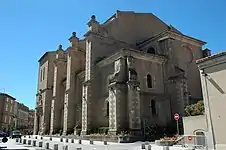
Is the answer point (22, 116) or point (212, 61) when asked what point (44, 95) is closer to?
point (212, 61)

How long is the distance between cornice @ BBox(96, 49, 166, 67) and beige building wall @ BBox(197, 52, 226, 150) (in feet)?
41.3

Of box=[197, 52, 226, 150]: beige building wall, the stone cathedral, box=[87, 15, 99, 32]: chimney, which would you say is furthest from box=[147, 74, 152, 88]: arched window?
box=[197, 52, 226, 150]: beige building wall

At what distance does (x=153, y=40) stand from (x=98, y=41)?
7.90 m

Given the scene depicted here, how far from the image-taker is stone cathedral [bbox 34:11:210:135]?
25219 mm

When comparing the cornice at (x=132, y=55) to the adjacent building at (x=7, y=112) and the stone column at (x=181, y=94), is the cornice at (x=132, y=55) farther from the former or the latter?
the adjacent building at (x=7, y=112)


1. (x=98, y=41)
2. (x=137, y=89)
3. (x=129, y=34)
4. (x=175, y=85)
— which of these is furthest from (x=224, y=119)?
(x=129, y=34)

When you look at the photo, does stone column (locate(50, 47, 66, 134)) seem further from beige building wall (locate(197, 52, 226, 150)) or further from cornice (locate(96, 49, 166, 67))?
beige building wall (locate(197, 52, 226, 150))

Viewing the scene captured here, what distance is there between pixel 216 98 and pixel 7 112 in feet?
233

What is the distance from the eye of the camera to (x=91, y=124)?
29188 millimetres

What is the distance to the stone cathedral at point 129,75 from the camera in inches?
993

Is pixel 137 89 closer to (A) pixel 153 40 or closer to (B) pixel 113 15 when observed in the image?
(A) pixel 153 40

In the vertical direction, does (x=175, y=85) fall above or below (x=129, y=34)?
below

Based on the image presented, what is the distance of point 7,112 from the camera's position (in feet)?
236

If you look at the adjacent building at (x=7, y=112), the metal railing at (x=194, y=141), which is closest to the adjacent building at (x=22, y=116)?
the adjacent building at (x=7, y=112)
